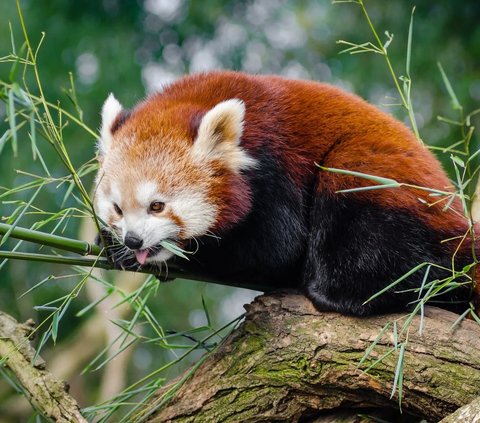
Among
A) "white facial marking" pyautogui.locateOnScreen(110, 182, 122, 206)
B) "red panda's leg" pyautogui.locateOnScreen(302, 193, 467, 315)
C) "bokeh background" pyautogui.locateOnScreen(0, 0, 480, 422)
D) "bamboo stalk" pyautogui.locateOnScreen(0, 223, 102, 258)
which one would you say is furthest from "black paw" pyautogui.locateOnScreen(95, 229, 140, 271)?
"bokeh background" pyautogui.locateOnScreen(0, 0, 480, 422)

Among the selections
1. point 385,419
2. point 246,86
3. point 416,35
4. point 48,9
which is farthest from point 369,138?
point 48,9

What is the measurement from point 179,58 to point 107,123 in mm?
5359

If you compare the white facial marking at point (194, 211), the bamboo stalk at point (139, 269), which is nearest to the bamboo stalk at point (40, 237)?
the bamboo stalk at point (139, 269)

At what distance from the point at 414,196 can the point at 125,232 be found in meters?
1.15

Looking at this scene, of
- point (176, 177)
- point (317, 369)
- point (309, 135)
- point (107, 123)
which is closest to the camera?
point (317, 369)

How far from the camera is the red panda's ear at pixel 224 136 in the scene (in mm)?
3143

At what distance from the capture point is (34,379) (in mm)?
2926

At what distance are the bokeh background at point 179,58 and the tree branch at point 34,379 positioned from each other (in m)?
4.45

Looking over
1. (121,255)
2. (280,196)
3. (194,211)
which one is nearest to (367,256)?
(280,196)

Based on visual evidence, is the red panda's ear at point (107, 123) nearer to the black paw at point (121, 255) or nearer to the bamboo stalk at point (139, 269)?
the black paw at point (121, 255)

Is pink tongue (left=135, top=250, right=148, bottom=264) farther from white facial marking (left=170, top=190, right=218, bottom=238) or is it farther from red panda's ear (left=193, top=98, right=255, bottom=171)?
red panda's ear (left=193, top=98, right=255, bottom=171)

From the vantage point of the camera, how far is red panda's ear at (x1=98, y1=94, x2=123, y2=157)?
342 centimetres

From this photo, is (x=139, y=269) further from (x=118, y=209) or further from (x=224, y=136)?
(x=224, y=136)

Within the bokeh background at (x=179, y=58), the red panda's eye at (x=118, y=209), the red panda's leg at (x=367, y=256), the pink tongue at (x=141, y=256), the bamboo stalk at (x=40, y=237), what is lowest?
the bokeh background at (x=179, y=58)
